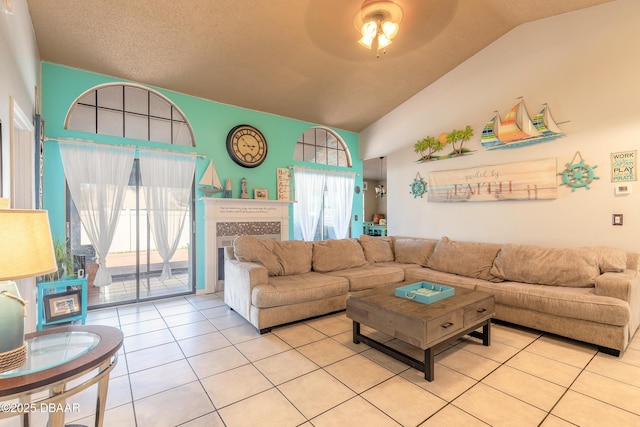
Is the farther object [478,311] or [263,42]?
[263,42]

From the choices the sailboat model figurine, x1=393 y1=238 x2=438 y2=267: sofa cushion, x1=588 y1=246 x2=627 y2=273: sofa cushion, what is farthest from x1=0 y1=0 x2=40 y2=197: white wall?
x1=588 y1=246 x2=627 y2=273: sofa cushion

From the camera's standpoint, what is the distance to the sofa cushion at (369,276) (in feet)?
11.9

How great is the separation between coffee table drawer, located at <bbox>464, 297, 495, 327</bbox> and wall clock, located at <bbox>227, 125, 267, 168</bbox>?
3716mm

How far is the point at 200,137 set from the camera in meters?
4.41

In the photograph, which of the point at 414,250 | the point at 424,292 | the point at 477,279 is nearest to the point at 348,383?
the point at 424,292

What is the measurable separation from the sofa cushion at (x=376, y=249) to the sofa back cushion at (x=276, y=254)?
1.00 meters

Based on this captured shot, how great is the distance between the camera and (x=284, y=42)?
3506 mm

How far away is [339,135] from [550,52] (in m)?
3.47

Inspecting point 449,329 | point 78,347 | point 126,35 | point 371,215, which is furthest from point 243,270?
point 371,215

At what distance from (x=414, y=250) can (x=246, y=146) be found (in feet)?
10.3

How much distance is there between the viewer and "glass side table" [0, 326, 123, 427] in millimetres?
1040

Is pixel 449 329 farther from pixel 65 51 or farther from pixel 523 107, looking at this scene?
pixel 65 51

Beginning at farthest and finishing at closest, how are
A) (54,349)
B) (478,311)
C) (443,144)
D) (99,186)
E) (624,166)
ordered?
(443,144) < (99,186) < (624,166) < (478,311) < (54,349)

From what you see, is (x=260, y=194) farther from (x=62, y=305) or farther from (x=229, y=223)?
(x=62, y=305)
